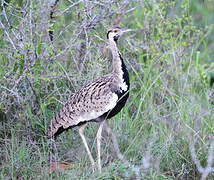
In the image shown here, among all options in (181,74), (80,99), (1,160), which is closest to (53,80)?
(80,99)

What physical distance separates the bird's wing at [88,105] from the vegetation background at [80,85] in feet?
0.76

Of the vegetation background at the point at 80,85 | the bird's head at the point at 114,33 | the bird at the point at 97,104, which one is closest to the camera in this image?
the vegetation background at the point at 80,85

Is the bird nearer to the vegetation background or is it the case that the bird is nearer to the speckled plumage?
the speckled plumage

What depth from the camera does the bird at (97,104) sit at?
16.3 feet

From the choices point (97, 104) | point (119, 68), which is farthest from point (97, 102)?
point (119, 68)

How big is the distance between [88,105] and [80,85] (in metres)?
0.72

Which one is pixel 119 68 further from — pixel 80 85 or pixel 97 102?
pixel 80 85

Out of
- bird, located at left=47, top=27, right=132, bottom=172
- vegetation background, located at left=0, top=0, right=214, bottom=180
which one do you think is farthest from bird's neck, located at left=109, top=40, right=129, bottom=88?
vegetation background, located at left=0, top=0, right=214, bottom=180

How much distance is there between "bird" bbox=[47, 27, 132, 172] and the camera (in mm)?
4973

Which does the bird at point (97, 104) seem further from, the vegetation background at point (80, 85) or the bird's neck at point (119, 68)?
the vegetation background at point (80, 85)

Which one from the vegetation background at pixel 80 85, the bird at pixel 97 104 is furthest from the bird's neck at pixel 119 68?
the vegetation background at pixel 80 85

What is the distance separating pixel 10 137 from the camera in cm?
535

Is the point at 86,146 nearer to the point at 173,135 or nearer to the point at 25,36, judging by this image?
the point at 173,135

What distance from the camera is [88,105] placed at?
506cm
